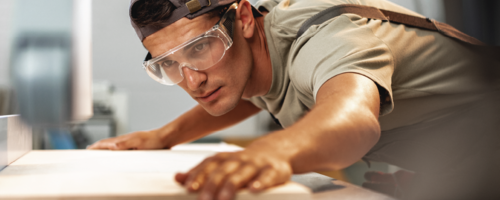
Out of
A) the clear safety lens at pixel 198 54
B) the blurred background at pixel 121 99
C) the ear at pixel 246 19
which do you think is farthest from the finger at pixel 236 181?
the blurred background at pixel 121 99

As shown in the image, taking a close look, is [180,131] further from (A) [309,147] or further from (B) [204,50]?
(A) [309,147]

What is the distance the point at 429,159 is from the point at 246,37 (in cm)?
63

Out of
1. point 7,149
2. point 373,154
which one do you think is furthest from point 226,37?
point 373,154

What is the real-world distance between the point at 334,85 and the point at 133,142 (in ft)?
2.83

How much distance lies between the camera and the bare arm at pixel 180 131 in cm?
121

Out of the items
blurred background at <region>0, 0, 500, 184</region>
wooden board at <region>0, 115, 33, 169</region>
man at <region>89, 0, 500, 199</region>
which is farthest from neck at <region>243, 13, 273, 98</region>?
blurred background at <region>0, 0, 500, 184</region>

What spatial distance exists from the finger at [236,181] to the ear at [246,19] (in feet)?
2.25

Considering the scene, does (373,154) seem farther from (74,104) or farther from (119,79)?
(119,79)

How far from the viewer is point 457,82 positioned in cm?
89

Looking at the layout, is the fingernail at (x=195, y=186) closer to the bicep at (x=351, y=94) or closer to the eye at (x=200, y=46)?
the bicep at (x=351, y=94)

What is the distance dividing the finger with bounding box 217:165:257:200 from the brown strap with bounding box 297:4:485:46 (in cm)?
49

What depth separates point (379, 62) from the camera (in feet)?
2.13

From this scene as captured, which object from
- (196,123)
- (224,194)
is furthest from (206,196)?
(196,123)

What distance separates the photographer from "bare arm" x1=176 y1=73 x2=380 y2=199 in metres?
0.37
